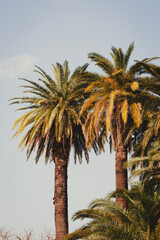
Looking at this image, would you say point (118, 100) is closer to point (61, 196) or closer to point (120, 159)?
point (120, 159)

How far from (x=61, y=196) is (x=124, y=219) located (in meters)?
9.69

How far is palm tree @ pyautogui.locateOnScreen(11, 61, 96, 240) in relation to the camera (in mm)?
26016

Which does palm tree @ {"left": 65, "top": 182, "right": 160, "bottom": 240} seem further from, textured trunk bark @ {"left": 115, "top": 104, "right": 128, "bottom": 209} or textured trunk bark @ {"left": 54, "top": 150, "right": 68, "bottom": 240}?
textured trunk bark @ {"left": 54, "top": 150, "right": 68, "bottom": 240}

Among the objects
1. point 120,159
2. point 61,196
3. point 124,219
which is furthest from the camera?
point 61,196

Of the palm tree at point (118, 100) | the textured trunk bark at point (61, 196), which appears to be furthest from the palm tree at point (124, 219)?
the textured trunk bark at point (61, 196)

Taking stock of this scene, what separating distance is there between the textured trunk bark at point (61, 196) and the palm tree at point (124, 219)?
695 cm

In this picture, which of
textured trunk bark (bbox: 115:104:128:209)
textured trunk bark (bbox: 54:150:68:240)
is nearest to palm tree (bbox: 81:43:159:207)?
textured trunk bark (bbox: 115:104:128:209)

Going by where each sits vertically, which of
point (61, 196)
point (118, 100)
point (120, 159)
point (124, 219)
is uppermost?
point (118, 100)

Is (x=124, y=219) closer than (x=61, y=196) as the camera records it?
Yes

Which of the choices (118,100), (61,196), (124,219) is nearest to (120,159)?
(118,100)

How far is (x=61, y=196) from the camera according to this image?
26312mm

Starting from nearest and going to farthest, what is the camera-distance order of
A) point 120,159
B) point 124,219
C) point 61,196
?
point 124,219 → point 120,159 → point 61,196

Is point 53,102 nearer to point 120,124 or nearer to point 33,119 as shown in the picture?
point 33,119

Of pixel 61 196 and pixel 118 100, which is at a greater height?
pixel 118 100
